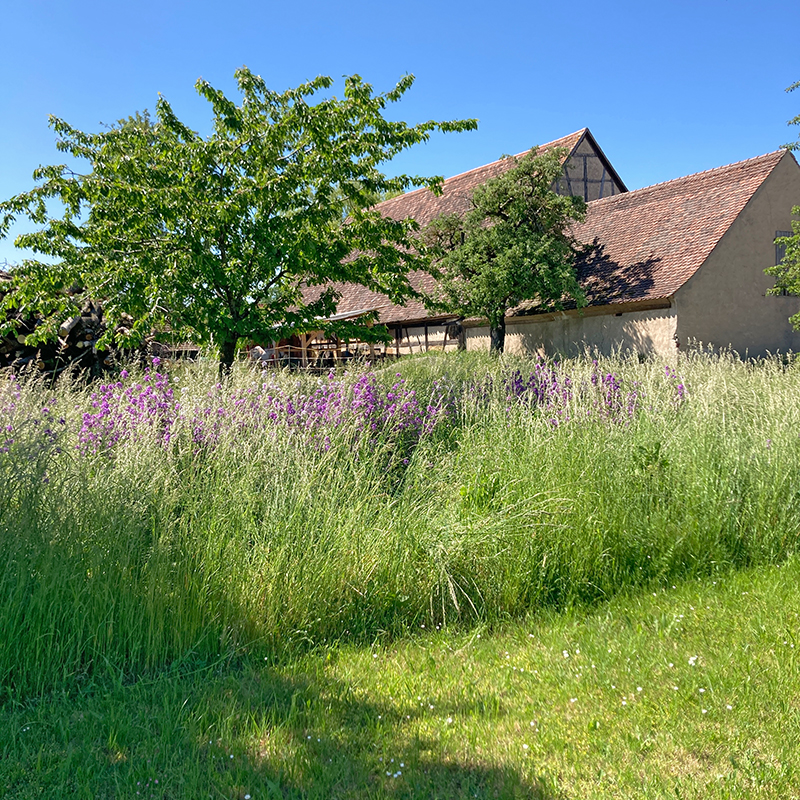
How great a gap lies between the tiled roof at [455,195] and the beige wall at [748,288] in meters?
8.51

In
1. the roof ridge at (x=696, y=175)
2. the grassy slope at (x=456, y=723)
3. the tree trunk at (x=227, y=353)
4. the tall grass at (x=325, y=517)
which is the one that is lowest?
the grassy slope at (x=456, y=723)

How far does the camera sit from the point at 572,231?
22.7m

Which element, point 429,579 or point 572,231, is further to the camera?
point 572,231

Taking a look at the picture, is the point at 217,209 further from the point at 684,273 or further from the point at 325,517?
the point at 684,273

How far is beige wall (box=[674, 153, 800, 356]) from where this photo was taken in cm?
1719

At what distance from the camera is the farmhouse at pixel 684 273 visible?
1728 cm

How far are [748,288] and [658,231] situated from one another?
320 centimetres

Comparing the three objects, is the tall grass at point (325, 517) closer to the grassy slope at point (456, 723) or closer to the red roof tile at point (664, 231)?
the grassy slope at point (456, 723)

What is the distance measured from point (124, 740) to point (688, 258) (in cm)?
1843

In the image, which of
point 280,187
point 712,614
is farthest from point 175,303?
point 712,614

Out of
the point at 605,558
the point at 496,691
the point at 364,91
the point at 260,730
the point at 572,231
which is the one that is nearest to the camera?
the point at 260,730

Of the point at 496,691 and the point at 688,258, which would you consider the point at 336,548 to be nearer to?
the point at 496,691

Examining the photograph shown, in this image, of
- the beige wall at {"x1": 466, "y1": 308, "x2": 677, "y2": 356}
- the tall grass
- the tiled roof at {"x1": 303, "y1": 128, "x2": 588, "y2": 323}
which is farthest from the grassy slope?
the tiled roof at {"x1": 303, "y1": 128, "x2": 588, "y2": 323}

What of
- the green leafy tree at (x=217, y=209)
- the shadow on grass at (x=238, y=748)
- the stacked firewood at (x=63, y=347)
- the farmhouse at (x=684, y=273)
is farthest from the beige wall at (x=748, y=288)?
the shadow on grass at (x=238, y=748)
